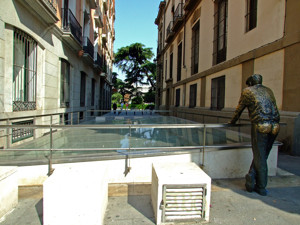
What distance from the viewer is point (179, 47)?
20234 mm

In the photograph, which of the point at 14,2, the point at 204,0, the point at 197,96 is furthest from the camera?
the point at 197,96

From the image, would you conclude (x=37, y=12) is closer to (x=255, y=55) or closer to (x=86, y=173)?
(x=86, y=173)

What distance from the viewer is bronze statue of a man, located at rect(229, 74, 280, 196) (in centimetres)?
328

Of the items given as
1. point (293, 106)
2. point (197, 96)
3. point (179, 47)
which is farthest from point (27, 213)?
point (179, 47)

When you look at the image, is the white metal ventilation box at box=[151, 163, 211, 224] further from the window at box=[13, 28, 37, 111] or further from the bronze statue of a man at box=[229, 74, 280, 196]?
the window at box=[13, 28, 37, 111]

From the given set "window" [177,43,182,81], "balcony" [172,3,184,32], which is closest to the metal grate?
"window" [177,43,182,81]

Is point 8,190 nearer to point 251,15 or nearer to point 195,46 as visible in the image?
point 251,15

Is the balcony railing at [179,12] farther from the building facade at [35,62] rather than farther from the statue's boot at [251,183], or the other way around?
the statue's boot at [251,183]

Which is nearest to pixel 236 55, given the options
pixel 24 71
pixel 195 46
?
pixel 195 46

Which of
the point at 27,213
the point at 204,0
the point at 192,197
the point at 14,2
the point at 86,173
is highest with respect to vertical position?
the point at 204,0

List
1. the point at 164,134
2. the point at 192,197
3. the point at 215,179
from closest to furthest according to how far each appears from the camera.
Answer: the point at 192,197 → the point at 215,179 → the point at 164,134

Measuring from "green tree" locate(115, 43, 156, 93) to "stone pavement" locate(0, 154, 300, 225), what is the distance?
3969 cm

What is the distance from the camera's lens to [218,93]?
474 inches

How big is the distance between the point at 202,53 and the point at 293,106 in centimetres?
860
